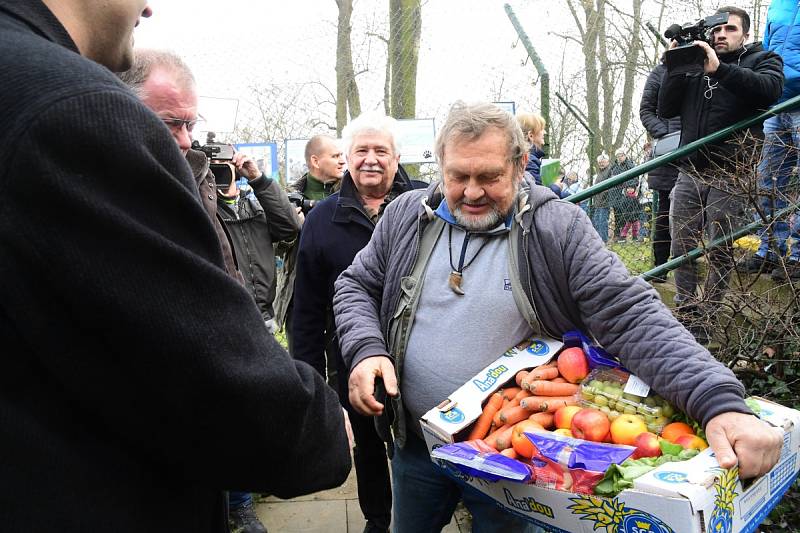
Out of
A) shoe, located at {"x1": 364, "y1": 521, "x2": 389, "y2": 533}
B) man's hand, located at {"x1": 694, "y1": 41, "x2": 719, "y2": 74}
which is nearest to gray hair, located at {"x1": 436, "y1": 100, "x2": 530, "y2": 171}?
shoe, located at {"x1": 364, "y1": 521, "x2": 389, "y2": 533}

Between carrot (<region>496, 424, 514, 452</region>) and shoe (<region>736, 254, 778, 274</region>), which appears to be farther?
shoe (<region>736, 254, 778, 274</region>)

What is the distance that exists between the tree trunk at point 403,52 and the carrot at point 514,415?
15.0 ft

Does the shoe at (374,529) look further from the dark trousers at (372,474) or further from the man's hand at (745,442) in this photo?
the man's hand at (745,442)

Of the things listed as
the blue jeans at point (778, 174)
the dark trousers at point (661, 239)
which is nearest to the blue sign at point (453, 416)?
the blue jeans at point (778, 174)

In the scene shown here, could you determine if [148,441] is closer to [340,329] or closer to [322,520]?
[340,329]

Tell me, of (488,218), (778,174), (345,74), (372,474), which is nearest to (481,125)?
(488,218)

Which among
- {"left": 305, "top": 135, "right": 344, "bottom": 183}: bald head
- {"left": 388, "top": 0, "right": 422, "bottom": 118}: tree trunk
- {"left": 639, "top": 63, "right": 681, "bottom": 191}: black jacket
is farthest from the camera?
{"left": 388, "top": 0, "right": 422, "bottom": 118}: tree trunk

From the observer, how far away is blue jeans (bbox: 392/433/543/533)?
200 centimetres

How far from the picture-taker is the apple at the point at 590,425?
4.96ft

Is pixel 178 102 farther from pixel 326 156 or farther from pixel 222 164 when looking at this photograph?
pixel 326 156

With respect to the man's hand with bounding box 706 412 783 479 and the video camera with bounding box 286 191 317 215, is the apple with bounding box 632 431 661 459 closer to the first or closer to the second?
the man's hand with bounding box 706 412 783 479

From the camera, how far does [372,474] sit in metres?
3.00

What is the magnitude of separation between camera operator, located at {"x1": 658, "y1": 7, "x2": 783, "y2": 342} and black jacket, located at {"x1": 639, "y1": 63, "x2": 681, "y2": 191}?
783mm

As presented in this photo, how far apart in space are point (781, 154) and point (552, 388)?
2.81m
